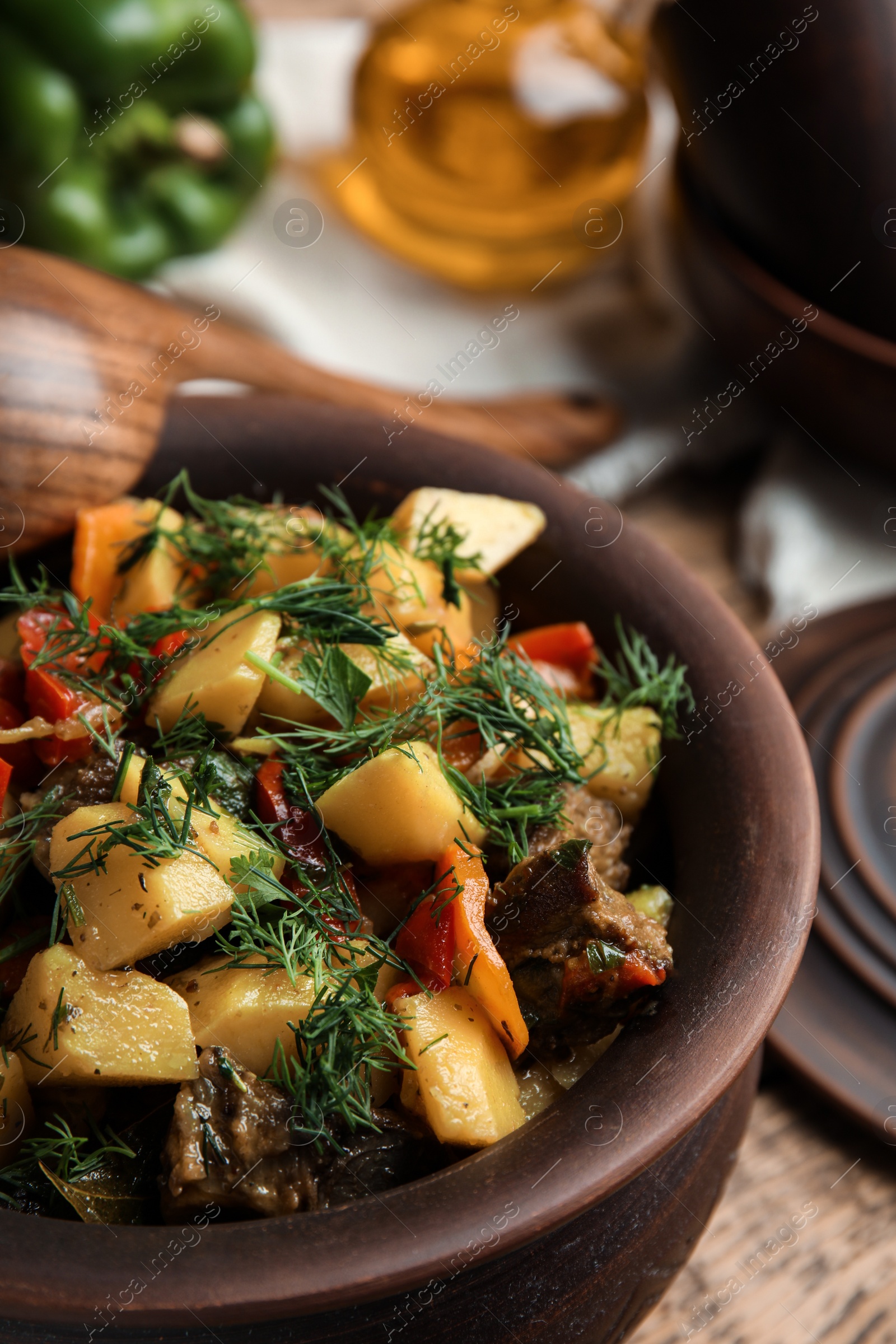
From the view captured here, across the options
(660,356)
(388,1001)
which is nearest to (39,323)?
(388,1001)

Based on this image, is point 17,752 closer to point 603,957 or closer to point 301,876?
point 301,876

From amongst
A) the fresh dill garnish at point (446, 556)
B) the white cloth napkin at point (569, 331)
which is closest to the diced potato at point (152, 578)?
Result: the fresh dill garnish at point (446, 556)

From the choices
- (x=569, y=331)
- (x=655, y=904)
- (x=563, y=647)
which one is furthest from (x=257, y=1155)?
(x=569, y=331)

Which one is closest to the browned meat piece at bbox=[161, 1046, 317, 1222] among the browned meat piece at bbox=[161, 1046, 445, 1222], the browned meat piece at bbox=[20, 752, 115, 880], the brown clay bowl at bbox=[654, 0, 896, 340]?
the browned meat piece at bbox=[161, 1046, 445, 1222]

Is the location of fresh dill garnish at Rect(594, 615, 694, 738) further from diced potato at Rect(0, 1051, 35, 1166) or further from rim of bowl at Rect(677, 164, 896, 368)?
rim of bowl at Rect(677, 164, 896, 368)

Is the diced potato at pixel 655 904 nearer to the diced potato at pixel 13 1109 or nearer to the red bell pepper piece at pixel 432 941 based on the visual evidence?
the red bell pepper piece at pixel 432 941
